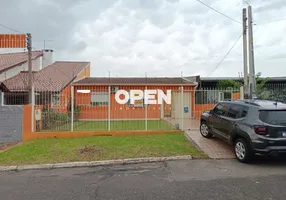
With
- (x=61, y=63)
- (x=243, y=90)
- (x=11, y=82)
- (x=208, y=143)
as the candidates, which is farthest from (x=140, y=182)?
(x=61, y=63)

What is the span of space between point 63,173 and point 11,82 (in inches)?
659

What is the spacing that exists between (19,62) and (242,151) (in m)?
21.7

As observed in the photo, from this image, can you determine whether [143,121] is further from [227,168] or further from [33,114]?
[227,168]

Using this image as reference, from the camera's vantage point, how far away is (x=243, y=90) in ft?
40.5

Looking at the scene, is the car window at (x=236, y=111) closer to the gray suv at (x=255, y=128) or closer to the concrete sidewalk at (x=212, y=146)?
the gray suv at (x=255, y=128)

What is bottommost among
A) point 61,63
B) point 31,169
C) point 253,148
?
point 31,169

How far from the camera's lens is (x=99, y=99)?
11.6m

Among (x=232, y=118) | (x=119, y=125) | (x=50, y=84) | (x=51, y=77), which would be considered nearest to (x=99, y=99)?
(x=119, y=125)

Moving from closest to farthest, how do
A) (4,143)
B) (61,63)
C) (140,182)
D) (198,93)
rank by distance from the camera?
(140,182) → (4,143) → (198,93) → (61,63)

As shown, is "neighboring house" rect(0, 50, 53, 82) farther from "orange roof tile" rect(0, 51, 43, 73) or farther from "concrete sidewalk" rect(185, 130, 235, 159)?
"concrete sidewalk" rect(185, 130, 235, 159)

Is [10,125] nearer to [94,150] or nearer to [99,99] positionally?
[99,99]

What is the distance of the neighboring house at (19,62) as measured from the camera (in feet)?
68.1

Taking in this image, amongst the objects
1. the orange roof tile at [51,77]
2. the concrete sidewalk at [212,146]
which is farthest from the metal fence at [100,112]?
the orange roof tile at [51,77]

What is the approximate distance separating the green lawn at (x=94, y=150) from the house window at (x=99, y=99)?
233 cm
